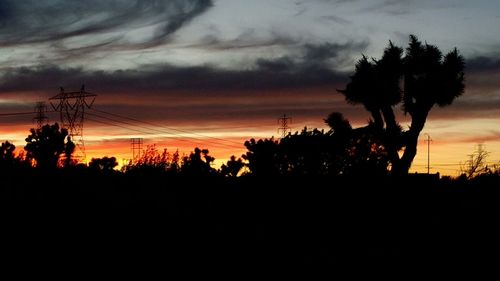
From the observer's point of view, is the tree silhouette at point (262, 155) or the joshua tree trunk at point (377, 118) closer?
the tree silhouette at point (262, 155)

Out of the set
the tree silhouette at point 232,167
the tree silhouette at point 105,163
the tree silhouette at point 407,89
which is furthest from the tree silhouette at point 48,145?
the tree silhouette at point 407,89

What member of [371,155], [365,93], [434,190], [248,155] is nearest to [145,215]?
[434,190]

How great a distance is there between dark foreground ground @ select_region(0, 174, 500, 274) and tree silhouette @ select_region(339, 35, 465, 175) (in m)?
16.9

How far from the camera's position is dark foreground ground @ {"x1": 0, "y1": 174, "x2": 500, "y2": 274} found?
447 inches

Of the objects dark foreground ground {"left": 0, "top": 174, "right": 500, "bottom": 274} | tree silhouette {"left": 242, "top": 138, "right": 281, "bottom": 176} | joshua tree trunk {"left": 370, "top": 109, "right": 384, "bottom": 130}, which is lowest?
dark foreground ground {"left": 0, "top": 174, "right": 500, "bottom": 274}

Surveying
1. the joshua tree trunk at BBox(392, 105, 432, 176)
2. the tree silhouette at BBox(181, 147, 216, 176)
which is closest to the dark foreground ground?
Answer: the tree silhouette at BBox(181, 147, 216, 176)

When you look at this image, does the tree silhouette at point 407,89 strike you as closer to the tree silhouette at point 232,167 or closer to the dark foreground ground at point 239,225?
the tree silhouette at point 232,167

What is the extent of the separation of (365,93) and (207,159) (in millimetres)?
13758

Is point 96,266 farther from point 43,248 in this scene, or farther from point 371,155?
point 371,155

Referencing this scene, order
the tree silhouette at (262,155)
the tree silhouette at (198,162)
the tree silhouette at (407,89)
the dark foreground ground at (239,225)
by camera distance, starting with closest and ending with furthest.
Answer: the dark foreground ground at (239,225)
the tree silhouette at (198,162)
the tree silhouette at (262,155)
the tree silhouette at (407,89)

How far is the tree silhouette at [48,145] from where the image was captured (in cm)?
2708

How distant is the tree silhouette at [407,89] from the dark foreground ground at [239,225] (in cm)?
1685

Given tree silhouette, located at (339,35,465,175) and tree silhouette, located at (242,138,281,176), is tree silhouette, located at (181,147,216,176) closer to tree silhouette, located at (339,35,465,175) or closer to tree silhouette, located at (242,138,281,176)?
tree silhouette, located at (242,138,281,176)

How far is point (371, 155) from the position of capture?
111 feet
